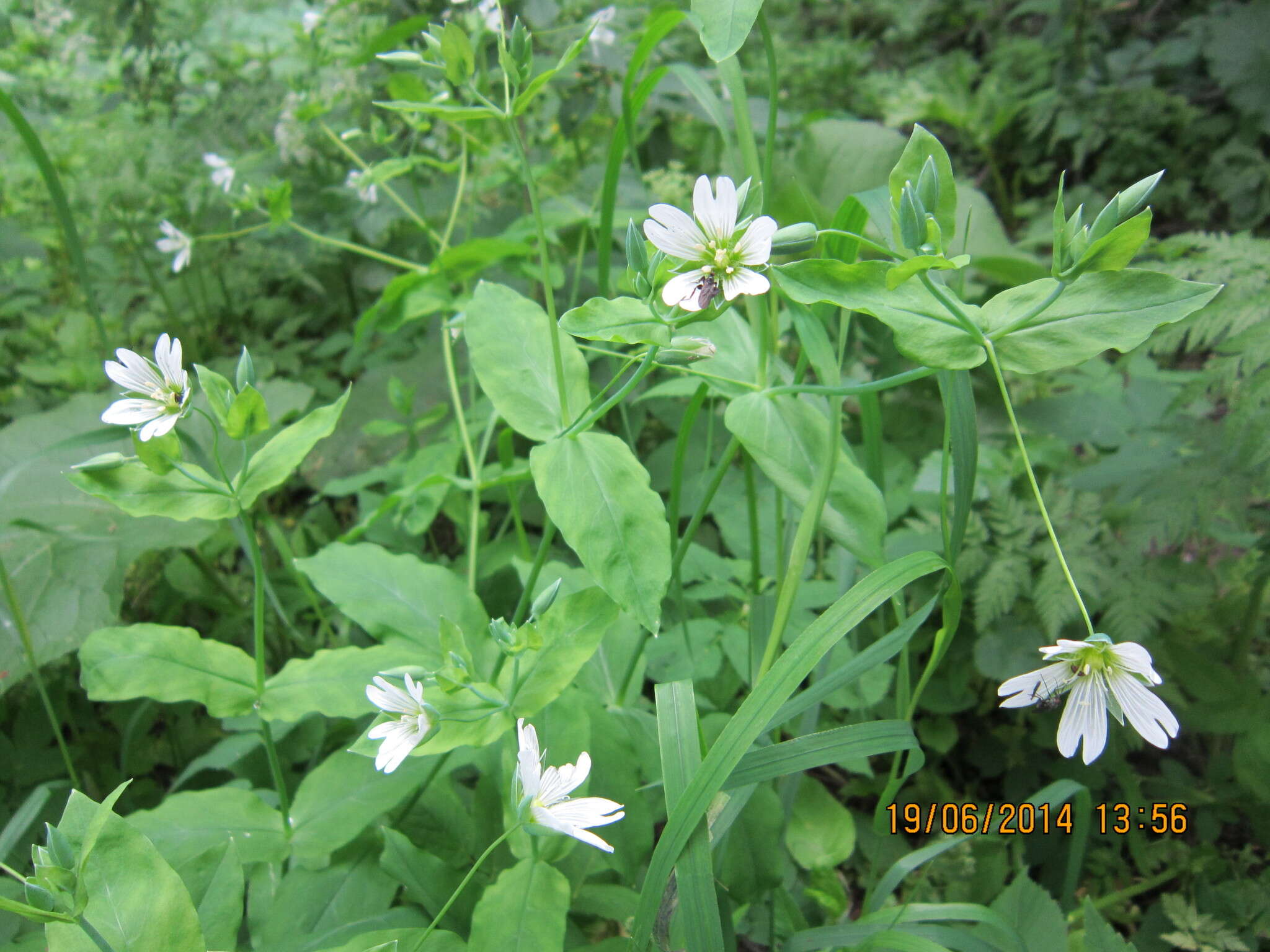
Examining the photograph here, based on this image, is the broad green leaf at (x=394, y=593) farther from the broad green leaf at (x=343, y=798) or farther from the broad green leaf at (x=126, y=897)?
the broad green leaf at (x=126, y=897)

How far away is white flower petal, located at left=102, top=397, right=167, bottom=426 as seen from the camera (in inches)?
39.4

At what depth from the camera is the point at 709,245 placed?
87 centimetres

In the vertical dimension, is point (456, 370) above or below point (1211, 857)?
above

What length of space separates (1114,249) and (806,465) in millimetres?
407

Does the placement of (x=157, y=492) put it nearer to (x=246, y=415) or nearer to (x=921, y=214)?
(x=246, y=415)

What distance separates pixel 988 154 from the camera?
3.32m

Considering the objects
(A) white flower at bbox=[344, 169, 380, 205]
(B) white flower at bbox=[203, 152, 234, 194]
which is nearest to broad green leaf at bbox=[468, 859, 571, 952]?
(A) white flower at bbox=[344, 169, 380, 205]

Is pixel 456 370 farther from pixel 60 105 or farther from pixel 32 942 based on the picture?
pixel 60 105

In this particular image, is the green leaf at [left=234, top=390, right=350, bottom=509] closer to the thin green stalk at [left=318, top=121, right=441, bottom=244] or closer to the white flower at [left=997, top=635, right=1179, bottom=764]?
the thin green stalk at [left=318, top=121, right=441, bottom=244]

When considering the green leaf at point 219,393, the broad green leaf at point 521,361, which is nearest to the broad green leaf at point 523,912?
the broad green leaf at point 521,361

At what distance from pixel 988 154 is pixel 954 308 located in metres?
2.95

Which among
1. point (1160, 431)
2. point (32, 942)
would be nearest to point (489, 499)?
point (32, 942)

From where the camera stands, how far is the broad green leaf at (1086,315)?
32.3 inches

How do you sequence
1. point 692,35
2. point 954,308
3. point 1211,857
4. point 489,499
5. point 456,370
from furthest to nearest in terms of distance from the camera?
1. point 692,35
2. point 456,370
3. point 489,499
4. point 1211,857
5. point 954,308
